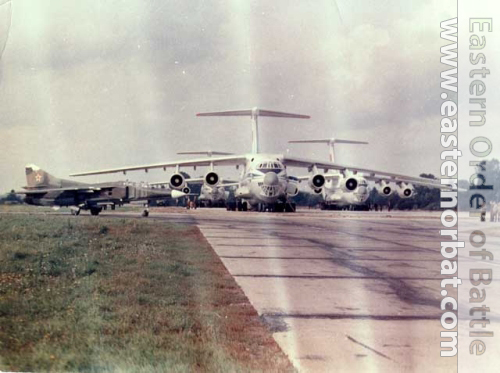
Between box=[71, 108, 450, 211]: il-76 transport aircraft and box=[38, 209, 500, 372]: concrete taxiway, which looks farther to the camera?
box=[71, 108, 450, 211]: il-76 transport aircraft

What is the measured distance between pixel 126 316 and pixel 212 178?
64.5 ft

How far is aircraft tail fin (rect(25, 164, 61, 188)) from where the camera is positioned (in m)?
26.8

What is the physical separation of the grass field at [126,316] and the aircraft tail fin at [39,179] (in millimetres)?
18888

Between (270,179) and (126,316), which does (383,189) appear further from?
(126,316)

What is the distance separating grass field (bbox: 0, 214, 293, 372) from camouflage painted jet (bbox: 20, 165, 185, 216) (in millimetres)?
16821

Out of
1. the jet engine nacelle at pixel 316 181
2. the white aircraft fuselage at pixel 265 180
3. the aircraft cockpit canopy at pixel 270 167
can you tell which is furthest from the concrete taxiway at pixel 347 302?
the jet engine nacelle at pixel 316 181

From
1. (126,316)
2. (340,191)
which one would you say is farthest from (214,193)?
(126,316)

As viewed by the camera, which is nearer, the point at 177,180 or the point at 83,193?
the point at 177,180

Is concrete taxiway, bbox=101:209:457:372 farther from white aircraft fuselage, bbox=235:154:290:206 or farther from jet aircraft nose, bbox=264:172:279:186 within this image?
white aircraft fuselage, bbox=235:154:290:206

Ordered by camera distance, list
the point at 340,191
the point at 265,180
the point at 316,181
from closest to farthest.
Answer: the point at 265,180, the point at 316,181, the point at 340,191

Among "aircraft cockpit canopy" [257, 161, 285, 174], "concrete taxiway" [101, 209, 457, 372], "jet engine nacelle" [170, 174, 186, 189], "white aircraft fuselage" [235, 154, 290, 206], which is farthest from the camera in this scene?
"aircraft cockpit canopy" [257, 161, 285, 174]

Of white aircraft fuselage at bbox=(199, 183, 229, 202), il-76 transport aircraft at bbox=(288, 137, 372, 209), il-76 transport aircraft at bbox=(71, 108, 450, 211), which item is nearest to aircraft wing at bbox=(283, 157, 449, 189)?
il-76 transport aircraft at bbox=(71, 108, 450, 211)

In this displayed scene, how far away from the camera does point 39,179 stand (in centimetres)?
2681

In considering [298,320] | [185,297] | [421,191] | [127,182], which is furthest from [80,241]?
[421,191]
